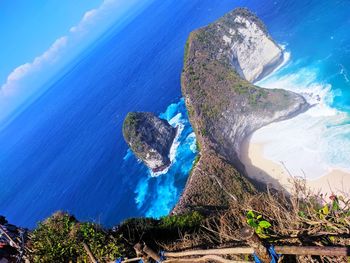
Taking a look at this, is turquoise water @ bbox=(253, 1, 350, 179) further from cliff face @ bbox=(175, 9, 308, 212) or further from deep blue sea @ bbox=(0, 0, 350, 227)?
cliff face @ bbox=(175, 9, 308, 212)

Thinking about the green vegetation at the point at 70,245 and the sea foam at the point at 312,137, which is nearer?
the green vegetation at the point at 70,245

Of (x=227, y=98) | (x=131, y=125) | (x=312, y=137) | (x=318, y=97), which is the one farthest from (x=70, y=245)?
(x=131, y=125)

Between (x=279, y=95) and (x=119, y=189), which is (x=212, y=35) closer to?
(x=279, y=95)

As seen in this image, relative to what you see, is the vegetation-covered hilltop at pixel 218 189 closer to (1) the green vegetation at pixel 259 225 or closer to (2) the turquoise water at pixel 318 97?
(1) the green vegetation at pixel 259 225

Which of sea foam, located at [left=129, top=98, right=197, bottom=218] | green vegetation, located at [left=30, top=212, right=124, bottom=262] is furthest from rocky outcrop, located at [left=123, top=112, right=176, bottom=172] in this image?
green vegetation, located at [left=30, top=212, right=124, bottom=262]

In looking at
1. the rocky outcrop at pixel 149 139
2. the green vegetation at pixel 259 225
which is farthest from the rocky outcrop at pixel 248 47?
the green vegetation at pixel 259 225

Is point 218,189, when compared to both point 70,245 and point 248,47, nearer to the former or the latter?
point 70,245
